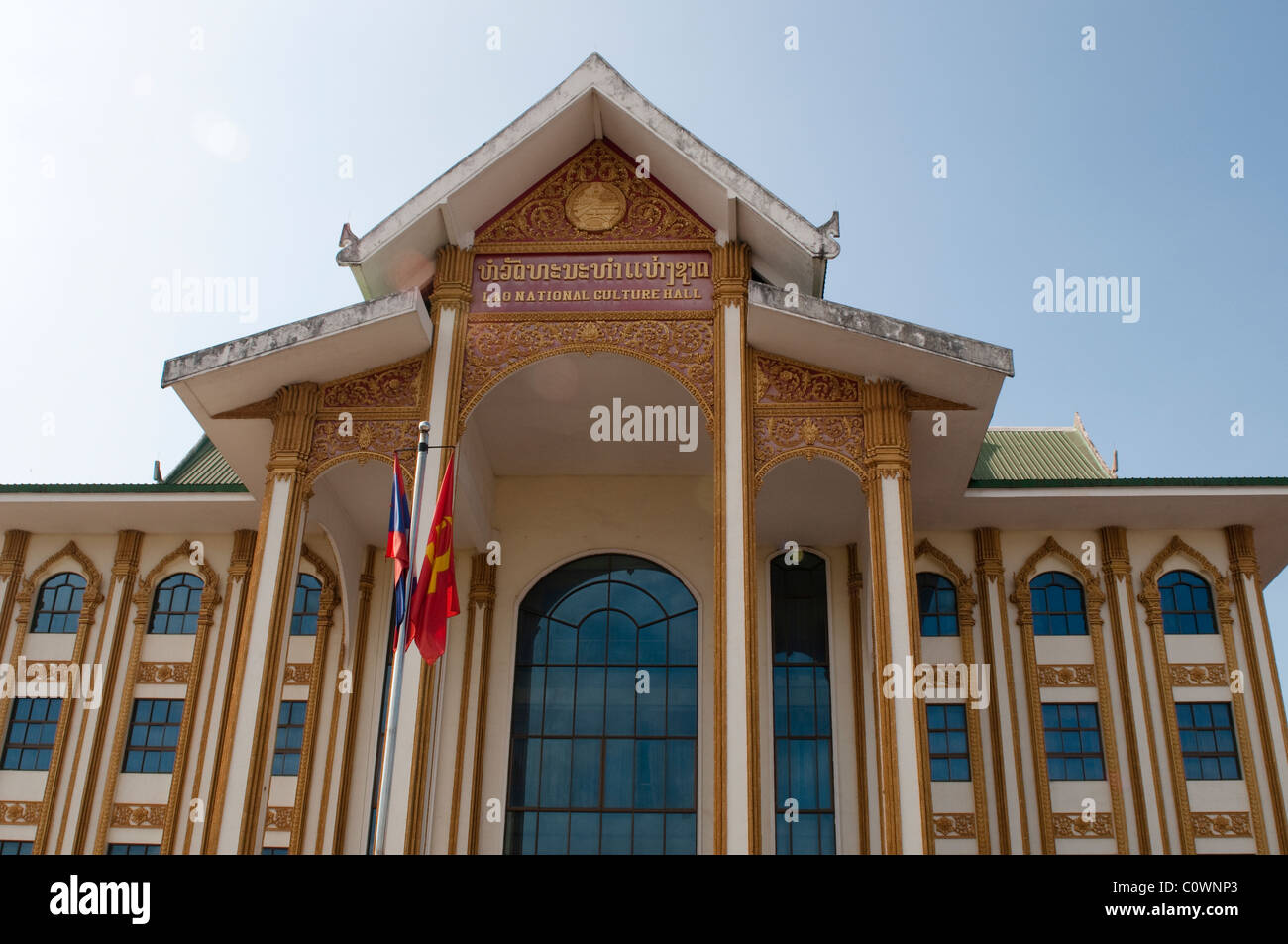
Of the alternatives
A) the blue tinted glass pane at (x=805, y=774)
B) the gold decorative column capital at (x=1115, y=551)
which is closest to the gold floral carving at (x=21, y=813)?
the blue tinted glass pane at (x=805, y=774)

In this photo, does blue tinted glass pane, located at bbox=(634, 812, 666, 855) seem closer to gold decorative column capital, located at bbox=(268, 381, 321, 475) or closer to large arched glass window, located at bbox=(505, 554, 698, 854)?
large arched glass window, located at bbox=(505, 554, 698, 854)

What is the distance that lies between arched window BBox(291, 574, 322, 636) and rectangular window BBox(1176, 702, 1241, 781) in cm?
1240

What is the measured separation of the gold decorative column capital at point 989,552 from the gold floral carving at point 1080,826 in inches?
134

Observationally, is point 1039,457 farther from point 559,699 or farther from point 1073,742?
point 559,699

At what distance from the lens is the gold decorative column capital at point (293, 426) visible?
1357cm

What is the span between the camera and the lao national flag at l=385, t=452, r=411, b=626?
1112cm

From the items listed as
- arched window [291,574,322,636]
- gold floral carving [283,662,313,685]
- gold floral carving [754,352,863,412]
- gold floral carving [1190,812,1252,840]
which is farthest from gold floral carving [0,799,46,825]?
gold floral carving [1190,812,1252,840]

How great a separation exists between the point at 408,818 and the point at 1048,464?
12678 mm

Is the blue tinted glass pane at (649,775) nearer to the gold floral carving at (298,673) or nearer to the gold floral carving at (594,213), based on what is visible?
the gold floral carving at (298,673)

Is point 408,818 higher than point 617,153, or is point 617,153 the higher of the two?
point 617,153
